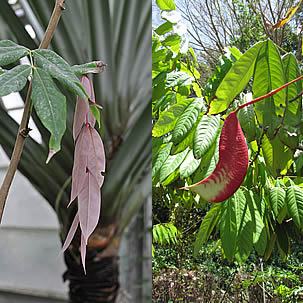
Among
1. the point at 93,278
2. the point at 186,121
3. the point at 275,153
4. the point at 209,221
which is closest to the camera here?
the point at 275,153

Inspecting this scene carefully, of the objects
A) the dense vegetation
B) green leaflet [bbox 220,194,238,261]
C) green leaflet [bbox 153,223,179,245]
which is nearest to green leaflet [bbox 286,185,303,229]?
the dense vegetation

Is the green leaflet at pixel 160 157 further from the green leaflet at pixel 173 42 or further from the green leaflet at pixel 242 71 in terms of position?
the green leaflet at pixel 242 71

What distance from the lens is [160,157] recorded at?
109cm

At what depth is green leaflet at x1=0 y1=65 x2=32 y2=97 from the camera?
253 millimetres

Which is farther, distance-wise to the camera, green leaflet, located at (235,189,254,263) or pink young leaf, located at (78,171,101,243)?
green leaflet, located at (235,189,254,263)

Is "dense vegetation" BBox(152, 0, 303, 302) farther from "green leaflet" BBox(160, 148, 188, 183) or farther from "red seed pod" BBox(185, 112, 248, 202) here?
"red seed pod" BBox(185, 112, 248, 202)

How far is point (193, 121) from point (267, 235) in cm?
29

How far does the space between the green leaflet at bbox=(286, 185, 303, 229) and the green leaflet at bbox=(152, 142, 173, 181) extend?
0.95 ft

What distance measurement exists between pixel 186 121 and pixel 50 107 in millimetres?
616

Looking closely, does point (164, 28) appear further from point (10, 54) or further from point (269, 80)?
point (10, 54)

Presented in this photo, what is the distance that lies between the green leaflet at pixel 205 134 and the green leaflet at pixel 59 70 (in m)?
0.51

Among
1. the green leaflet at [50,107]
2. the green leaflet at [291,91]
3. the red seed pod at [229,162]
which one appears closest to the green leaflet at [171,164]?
the green leaflet at [291,91]

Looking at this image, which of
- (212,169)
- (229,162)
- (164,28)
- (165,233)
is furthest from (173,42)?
(229,162)

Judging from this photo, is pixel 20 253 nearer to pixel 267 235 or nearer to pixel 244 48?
pixel 267 235
